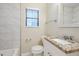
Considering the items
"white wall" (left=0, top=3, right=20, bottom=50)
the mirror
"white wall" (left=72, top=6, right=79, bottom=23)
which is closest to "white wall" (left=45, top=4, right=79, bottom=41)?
the mirror

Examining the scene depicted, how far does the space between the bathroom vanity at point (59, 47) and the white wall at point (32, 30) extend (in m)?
0.13

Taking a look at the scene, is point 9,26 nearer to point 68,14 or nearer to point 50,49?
point 50,49

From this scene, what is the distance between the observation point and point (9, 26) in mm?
1823

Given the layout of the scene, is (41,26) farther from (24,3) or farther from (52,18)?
(24,3)

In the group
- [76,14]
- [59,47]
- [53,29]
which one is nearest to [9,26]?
[53,29]

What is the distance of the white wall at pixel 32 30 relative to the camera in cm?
181

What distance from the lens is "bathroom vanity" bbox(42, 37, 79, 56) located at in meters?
1.69

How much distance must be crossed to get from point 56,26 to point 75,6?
402 millimetres

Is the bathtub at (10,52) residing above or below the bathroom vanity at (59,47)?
below

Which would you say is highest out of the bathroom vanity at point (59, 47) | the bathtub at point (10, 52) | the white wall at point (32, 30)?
the white wall at point (32, 30)

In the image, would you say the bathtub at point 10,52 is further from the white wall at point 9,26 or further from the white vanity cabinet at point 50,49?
the white vanity cabinet at point 50,49

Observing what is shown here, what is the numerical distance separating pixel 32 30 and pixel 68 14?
586mm

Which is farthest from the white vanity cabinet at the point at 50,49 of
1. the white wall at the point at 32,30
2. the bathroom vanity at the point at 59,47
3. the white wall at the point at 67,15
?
the white wall at the point at 67,15

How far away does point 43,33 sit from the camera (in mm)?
1819
